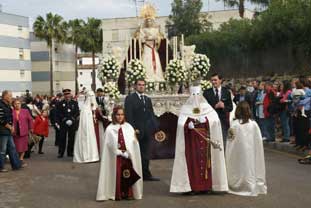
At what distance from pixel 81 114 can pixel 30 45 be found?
5146 cm

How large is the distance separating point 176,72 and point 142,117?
5.27 m


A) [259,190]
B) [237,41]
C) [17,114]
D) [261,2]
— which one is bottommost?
[259,190]

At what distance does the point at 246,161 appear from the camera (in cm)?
924

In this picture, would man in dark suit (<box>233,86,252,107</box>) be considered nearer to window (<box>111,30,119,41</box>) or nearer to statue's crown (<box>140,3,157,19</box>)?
statue's crown (<box>140,3,157,19</box>)

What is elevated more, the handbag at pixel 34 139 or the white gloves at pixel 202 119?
the white gloves at pixel 202 119

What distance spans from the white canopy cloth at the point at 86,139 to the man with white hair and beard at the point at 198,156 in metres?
5.73

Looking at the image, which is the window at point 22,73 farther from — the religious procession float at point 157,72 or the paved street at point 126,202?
the paved street at point 126,202

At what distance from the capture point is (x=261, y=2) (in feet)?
126

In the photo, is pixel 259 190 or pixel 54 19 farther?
pixel 54 19

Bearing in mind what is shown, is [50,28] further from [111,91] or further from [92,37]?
[111,91]

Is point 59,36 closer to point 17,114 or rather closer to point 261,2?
point 261,2

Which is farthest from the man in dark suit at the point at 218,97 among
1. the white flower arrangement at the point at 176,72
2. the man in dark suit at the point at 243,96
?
the man in dark suit at the point at 243,96

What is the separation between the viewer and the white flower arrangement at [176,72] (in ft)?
52.3

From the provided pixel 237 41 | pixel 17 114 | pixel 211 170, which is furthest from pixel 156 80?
pixel 237 41
